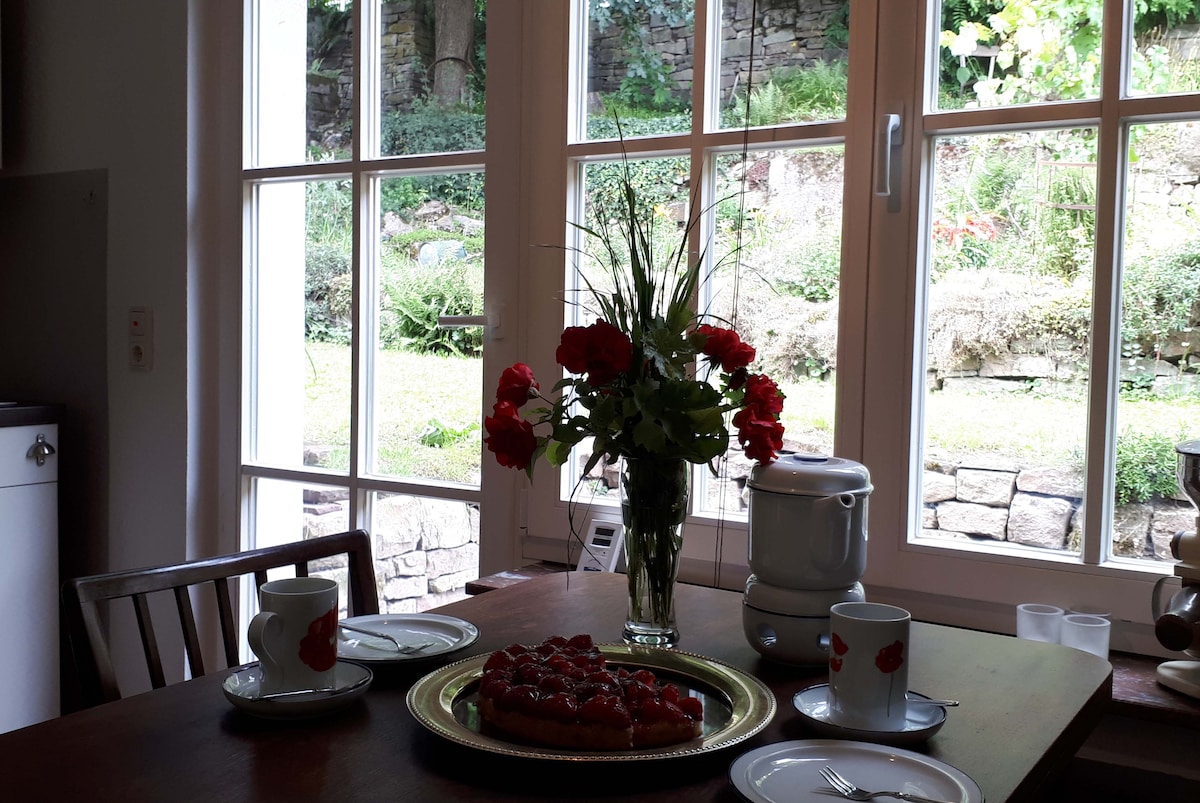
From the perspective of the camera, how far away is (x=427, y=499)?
7.47 feet

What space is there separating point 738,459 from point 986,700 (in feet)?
2.86

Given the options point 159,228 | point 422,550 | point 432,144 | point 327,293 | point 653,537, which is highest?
point 432,144

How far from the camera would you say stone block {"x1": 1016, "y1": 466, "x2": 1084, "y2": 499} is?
1633 mm

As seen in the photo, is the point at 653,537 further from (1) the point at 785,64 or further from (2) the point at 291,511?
(2) the point at 291,511

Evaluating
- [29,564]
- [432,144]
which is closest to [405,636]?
[432,144]

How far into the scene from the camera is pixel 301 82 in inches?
96.3

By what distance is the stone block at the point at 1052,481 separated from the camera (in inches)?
64.3

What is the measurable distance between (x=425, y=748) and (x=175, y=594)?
0.54 metres

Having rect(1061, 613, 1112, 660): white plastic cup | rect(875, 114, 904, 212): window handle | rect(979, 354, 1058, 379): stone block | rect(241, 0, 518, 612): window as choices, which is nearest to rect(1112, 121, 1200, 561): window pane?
rect(979, 354, 1058, 379): stone block

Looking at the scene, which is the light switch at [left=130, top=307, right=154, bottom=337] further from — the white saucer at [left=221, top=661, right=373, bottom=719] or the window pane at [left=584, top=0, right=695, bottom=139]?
the white saucer at [left=221, top=661, right=373, bottom=719]

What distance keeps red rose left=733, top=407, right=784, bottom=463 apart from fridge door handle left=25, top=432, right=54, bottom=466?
6.67ft

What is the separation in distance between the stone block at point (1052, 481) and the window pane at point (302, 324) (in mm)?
1415

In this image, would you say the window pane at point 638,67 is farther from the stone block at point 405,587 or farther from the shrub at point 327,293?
the stone block at point 405,587

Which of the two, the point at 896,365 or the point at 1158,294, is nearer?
the point at 1158,294
